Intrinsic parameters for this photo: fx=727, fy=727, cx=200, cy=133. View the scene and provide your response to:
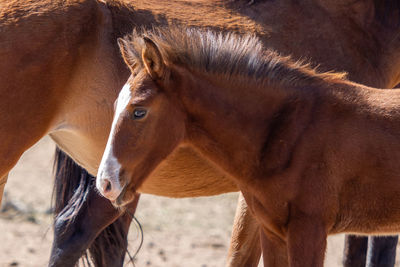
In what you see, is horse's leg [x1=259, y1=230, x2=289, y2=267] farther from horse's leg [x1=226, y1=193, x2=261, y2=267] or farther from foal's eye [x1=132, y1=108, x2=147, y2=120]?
foal's eye [x1=132, y1=108, x2=147, y2=120]

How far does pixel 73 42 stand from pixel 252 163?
4.00 feet

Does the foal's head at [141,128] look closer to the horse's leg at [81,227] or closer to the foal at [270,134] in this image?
the foal at [270,134]

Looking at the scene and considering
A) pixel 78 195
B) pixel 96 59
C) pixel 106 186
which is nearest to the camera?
pixel 106 186

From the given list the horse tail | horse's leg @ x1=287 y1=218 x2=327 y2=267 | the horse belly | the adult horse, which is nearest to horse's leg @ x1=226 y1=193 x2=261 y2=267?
the adult horse

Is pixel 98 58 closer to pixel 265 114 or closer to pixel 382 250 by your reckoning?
pixel 265 114

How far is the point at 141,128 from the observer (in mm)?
3209

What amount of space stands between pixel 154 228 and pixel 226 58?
4059 mm

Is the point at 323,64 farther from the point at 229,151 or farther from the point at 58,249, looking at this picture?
the point at 58,249

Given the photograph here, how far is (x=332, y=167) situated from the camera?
128 inches

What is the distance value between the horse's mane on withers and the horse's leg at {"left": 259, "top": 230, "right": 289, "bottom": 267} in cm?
77

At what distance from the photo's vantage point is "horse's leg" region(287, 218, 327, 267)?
319 cm

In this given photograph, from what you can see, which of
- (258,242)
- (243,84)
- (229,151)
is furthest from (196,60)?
(258,242)

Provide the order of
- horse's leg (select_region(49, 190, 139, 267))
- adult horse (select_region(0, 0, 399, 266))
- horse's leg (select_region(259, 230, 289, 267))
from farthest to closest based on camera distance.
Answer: horse's leg (select_region(49, 190, 139, 267)) → adult horse (select_region(0, 0, 399, 266)) → horse's leg (select_region(259, 230, 289, 267))

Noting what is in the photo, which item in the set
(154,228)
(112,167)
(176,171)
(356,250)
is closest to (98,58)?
(176,171)
